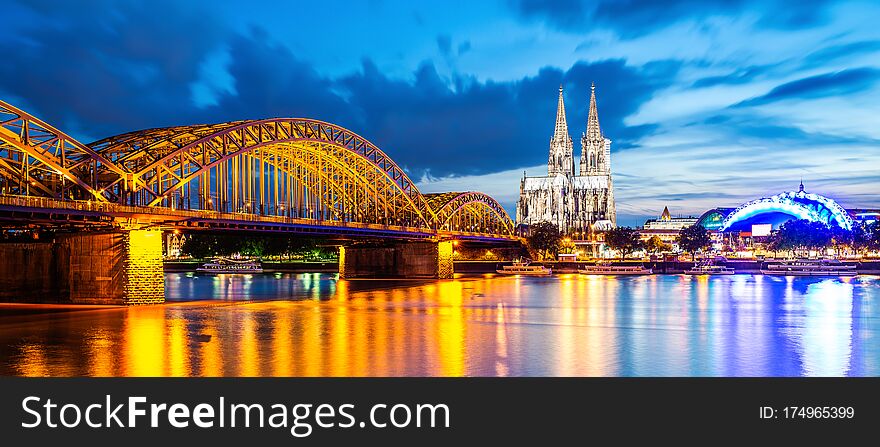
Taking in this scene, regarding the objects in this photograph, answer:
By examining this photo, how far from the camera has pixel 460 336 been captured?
33.7m

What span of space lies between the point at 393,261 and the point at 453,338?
209ft

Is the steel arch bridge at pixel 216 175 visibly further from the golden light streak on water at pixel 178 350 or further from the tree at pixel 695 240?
the tree at pixel 695 240

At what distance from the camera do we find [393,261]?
96500 mm

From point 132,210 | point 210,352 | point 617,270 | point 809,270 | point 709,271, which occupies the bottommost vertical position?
point 709,271

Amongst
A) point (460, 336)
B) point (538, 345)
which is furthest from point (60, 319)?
point (538, 345)

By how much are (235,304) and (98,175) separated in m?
12.0

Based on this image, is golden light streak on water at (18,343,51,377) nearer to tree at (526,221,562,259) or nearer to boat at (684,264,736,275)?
boat at (684,264,736,275)

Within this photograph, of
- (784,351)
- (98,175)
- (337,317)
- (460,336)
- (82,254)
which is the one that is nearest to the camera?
(784,351)

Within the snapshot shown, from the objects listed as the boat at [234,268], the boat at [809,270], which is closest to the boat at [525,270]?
the boat at [809,270]

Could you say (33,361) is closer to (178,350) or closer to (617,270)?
(178,350)

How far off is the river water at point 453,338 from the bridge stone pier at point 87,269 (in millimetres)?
1850

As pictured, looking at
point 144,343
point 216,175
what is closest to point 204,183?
point 216,175

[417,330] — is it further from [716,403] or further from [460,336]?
[716,403]

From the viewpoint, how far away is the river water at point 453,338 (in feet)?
81.1
